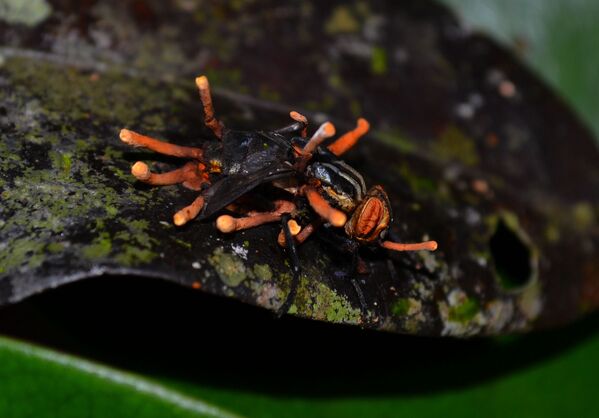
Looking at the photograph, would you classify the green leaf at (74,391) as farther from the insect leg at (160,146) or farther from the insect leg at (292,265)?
the insect leg at (160,146)

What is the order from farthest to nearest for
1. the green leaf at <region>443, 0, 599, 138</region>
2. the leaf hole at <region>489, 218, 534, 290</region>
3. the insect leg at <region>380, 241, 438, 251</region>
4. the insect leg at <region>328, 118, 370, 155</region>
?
the green leaf at <region>443, 0, 599, 138</region>, the leaf hole at <region>489, 218, 534, 290</region>, the insect leg at <region>328, 118, 370, 155</region>, the insect leg at <region>380, 241, 438, 251</region>

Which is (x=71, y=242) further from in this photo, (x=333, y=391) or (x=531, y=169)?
(x=531, y=169)

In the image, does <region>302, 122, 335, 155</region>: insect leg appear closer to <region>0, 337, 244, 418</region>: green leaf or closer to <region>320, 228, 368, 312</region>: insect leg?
<region>320, 228, 368, 312</region>: insect leg

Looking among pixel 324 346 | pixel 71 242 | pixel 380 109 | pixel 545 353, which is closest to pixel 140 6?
pixel 380 109

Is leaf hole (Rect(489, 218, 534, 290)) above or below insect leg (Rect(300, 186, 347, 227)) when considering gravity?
below

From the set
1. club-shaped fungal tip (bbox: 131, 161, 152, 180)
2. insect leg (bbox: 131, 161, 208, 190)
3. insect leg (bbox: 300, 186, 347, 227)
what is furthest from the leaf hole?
club-shaped fungal tip (bbox: 131, 161, 152, 180)

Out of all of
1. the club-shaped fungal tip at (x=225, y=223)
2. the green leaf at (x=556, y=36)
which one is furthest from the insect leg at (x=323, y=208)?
the green leaf at (x=556, y=36)

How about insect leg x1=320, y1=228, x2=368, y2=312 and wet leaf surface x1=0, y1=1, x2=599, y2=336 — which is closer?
wet leaf surface x1=0, y1=1, x2=599, y2=336
